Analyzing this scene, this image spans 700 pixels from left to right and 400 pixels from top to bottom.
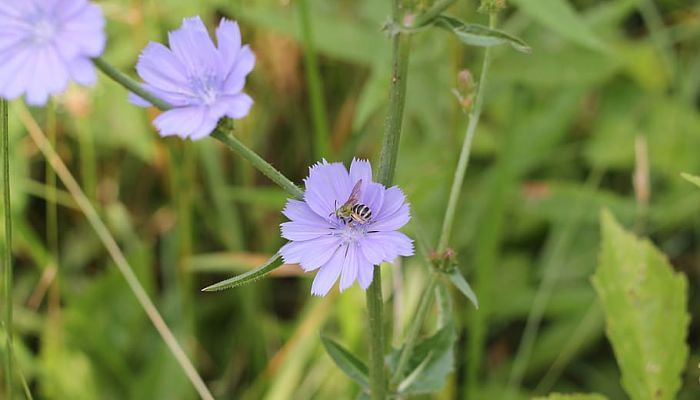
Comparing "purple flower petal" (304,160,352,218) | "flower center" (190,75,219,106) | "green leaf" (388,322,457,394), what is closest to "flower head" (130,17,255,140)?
"flower center" (190,75,219,106)

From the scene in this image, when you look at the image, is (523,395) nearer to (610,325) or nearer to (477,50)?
(610,325)

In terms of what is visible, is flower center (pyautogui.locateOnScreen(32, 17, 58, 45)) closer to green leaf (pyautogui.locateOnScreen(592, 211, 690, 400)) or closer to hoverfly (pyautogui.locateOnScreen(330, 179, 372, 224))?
hoverfly (pyautogui.locateOnScreen(330, 179, 372, 224))

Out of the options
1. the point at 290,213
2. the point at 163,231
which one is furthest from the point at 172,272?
the point at 290,213

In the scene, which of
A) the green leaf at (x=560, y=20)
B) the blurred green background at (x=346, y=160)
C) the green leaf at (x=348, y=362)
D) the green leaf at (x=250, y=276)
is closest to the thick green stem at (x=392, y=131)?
the green leaf at (x=250, y=276)

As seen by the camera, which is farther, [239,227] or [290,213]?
[239,227]

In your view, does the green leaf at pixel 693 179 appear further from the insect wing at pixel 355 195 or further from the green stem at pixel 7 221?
the green stem at pixel 7 221

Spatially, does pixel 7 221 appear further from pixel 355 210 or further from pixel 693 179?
pixel 693 179
